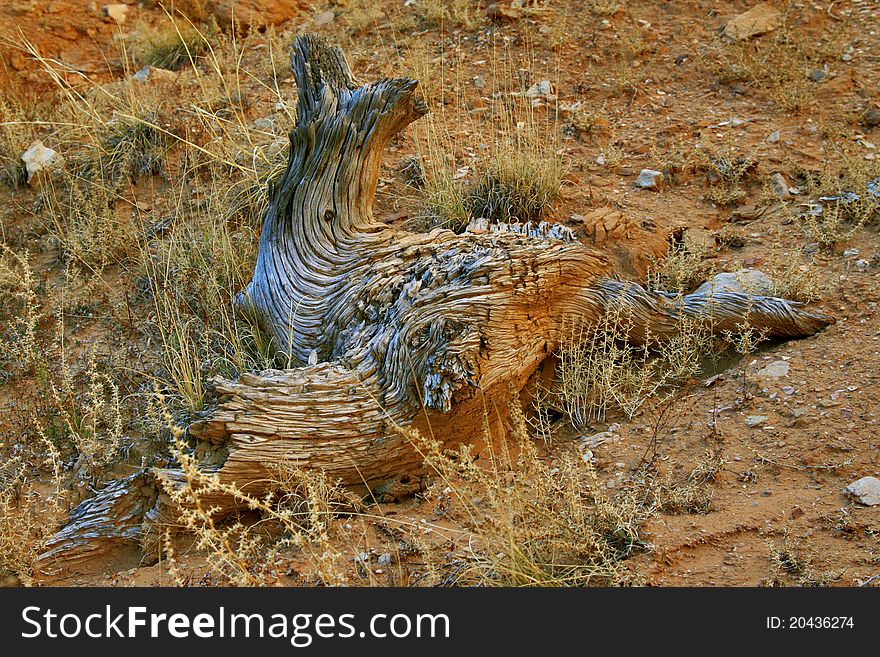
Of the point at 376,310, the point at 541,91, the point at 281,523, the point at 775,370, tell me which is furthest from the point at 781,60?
the point at 281,523

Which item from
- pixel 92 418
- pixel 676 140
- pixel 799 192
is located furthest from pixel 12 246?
pixel 799 192

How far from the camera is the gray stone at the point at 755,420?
12.9ft

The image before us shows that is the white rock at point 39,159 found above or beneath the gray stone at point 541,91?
beneath

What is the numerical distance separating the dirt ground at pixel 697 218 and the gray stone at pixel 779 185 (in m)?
0.06

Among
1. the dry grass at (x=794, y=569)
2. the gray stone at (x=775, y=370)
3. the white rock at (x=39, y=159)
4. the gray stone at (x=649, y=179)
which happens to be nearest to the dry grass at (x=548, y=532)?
the dry grass at (x=794, y=569)

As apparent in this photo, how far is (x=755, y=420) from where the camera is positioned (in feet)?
13.0

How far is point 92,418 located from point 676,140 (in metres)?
4.27

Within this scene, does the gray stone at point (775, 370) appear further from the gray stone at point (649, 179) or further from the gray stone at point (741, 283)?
the gray stone at point (649, 179)

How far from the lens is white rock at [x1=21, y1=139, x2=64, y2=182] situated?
6.79 metres

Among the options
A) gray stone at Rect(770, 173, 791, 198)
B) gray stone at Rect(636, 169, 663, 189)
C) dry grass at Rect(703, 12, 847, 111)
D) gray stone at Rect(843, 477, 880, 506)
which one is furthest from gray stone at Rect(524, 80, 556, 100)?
gray stone at Rect(843, 477, 880, 506)

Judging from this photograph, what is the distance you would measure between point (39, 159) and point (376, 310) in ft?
13.1

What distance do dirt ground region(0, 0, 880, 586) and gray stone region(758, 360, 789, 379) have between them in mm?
26

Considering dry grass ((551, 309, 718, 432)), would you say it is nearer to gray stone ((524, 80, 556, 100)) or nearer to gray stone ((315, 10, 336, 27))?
gray stone ((524, 80, 556, 100))

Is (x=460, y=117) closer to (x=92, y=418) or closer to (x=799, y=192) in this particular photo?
(x=799, y=192)
